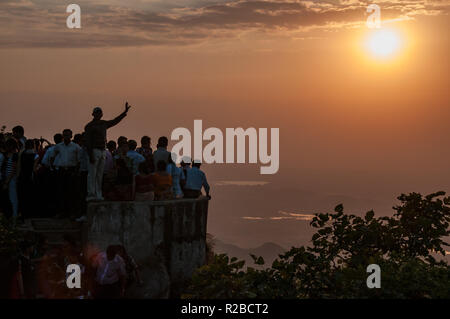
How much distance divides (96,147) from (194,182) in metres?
2.87

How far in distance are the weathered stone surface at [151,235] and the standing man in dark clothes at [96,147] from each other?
0.40 meters

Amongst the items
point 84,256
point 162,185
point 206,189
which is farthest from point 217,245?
point 84,256

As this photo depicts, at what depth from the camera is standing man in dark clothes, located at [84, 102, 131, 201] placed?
685 inches

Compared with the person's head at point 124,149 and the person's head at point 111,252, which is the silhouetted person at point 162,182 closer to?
the person's head at point 124,149

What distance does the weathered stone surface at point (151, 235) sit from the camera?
1730cm

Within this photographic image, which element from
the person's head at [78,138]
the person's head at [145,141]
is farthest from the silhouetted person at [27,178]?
the person's head at [145,141]

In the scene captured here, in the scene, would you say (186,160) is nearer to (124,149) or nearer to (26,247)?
(124,149)

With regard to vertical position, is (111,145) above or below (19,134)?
below

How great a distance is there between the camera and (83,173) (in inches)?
717

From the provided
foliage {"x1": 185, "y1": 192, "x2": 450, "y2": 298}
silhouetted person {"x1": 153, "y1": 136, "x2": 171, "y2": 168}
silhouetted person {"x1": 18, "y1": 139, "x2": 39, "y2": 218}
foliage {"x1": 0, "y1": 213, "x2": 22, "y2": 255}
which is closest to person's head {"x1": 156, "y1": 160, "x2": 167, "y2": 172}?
silhouetted person {"x1": 153, "y1": 136, "x2": 171, "y2": 168}

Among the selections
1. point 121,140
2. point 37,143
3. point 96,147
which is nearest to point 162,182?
point 121,140

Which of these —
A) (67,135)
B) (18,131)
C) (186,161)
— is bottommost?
(186,161)

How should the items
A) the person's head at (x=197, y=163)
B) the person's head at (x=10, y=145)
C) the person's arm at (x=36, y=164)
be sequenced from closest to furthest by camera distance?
the person's head at (x=10, y=145) < the person's arm at (x=36, y=164) < the person's head at (x=197, y=163)
